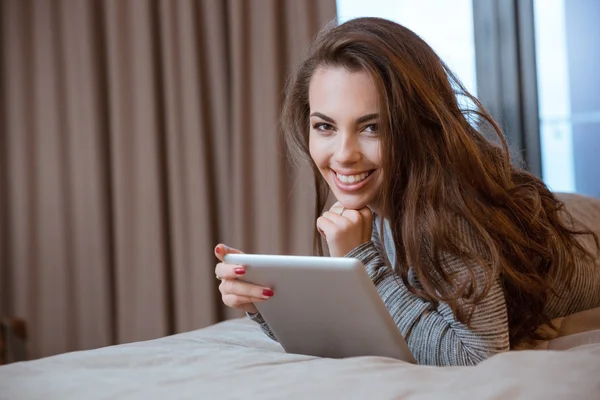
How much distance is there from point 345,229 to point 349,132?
0.18 metres

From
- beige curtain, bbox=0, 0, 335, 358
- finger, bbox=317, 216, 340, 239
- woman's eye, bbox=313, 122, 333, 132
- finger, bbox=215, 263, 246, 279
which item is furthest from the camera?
beige curtain, bbox=0, 0, 335, 358

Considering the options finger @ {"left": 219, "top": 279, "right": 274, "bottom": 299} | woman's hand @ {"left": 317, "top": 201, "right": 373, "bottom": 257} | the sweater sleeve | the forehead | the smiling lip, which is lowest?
the sweater sleeve

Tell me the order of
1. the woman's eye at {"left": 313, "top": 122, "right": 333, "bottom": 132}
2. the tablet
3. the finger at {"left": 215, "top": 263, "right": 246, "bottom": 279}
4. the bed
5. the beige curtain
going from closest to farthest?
the bed, the tablet, the finger at {"left": 215, "top": 263, "right": 246, "bottom": 279}, the woman's eye at {"left": 313, "top": 122, "right": 333, "bottom": 132}, the beige curtain

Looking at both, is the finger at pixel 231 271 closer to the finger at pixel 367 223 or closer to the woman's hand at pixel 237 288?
the woman's hand at pixel 237 288

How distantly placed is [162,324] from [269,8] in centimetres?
125

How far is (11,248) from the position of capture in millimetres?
3238

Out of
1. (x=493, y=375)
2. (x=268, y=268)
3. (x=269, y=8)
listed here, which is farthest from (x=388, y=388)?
(x=269, y=8)

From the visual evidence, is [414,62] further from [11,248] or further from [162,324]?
[11,248]

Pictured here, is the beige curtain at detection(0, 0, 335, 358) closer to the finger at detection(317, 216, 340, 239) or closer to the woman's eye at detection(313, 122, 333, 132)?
the woman's eye at detection(313, 122, 333, 132)

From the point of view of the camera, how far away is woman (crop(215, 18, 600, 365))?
47.7 inches

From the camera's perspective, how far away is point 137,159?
2.96 metres

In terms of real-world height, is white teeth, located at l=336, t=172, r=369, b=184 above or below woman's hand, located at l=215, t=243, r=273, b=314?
above

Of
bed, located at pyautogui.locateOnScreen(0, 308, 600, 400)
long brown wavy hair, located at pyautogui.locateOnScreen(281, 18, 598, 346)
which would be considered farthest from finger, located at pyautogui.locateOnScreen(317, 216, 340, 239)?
bed, located at pyautogui.locateOnScreen(0, 308, 600, 400)

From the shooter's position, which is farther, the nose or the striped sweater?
the nose
